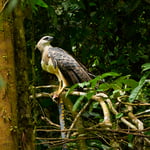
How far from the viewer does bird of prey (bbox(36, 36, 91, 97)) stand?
11.7 ft

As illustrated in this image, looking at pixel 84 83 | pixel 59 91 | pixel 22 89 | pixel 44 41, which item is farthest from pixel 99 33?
pixel 22 89

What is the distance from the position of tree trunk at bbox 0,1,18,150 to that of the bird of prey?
170cm

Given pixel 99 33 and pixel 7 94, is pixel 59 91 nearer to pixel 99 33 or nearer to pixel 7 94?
pixel 99 33

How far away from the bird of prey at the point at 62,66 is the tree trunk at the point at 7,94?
66.8 inches

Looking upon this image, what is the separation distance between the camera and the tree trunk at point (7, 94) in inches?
69.5

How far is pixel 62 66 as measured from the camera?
11.9 feet

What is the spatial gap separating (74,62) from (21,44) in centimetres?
166

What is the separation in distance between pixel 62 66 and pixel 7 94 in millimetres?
1854

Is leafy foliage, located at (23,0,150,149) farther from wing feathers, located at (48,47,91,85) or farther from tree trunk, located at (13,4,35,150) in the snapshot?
tree trunk, located at (13,4,35,150)

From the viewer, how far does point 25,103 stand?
197cm

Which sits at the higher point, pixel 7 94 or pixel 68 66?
pixel 68 66

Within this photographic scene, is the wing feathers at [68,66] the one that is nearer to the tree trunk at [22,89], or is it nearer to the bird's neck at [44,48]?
the bird's neck at [44,48]

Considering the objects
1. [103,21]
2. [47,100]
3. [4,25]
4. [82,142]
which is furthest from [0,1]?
[47,100]

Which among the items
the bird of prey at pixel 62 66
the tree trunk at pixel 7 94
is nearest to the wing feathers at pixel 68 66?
the bird of prey at pixel 62 66
